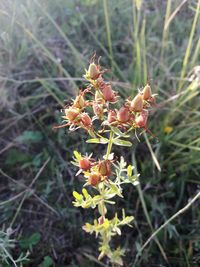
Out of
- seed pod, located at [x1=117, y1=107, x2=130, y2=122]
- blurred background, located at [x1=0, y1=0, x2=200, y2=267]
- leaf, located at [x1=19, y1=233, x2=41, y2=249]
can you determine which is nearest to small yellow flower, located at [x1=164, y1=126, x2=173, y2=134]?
blurred background, located at [x1=0, y1=0, x2=200, y2=267]

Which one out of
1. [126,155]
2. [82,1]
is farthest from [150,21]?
[126,155]

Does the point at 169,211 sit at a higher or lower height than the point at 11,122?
lower

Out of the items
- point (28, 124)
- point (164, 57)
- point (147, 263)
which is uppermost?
point (164, 57)

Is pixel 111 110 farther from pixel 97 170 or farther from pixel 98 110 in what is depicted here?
pixel 97 170

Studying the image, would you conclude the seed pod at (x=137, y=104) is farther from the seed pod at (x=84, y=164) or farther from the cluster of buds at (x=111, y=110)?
the seed pod at (x=84, y=164)

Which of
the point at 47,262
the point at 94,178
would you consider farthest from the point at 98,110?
the point at 47,262

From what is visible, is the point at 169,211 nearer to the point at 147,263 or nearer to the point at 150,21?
the point at 147,263

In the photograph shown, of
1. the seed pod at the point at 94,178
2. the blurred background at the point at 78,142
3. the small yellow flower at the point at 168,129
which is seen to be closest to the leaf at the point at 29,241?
the blurred background at the point at 78,142
